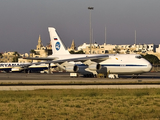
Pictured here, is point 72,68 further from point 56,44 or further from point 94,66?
point 56,44

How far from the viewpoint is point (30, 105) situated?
21000 millimetres

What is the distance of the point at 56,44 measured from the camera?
62.0 meters

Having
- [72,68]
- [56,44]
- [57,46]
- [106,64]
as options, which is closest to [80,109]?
[106,64]

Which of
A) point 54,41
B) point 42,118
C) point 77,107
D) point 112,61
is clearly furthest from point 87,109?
point 54,41

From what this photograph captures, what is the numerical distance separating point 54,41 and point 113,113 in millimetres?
45148

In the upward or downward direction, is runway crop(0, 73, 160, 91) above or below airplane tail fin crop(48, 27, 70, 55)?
below

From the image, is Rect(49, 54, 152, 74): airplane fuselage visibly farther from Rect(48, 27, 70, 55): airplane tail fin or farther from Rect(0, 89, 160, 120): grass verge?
Rect(0, 89, 160, 120): grass verge

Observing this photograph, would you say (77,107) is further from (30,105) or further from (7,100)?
(7,100)

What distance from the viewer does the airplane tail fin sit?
202 feet

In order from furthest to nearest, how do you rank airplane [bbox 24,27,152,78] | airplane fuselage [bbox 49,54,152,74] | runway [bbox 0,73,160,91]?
airplane [bbox 24,27,152,78] < airplane fuselage [bbox 49,54,152,74] < runway [bbox 0,73,160,91]

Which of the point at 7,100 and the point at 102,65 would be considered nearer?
the point at 7,100

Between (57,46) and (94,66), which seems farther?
(57,46)

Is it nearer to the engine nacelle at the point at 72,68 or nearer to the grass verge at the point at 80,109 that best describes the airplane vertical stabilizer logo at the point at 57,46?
the engine nacelle at the point at 72,68

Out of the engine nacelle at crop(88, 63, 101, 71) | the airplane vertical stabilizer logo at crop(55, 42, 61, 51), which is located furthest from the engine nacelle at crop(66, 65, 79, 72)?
the airplane vertical stabilizer logo at crop(55, 42, 61, 51)
